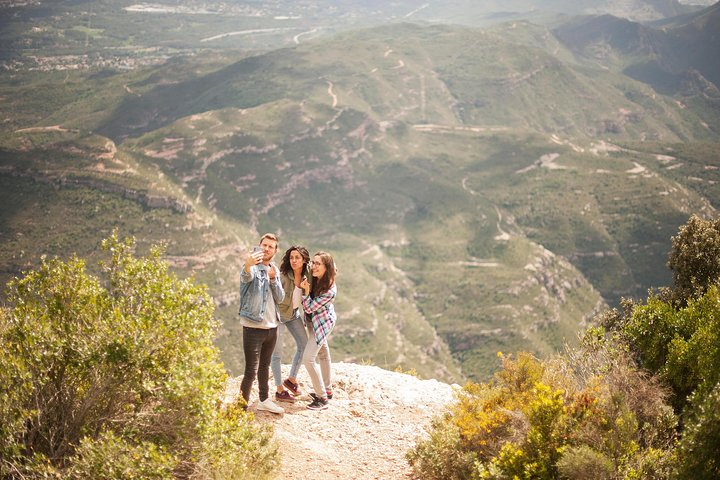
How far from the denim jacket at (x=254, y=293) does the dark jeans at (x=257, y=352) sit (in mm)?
523

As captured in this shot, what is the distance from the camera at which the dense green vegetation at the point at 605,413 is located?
33.6ft

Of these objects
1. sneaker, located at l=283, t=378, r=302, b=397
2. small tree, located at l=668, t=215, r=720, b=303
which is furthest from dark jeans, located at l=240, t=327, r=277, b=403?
small tree, located at l=668, t=215, r=720, b=303

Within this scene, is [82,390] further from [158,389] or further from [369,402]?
[369,402]

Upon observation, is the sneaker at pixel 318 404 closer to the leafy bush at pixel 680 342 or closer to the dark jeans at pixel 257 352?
the dark jeans at pixel 257 352

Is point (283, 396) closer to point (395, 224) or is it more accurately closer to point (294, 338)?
point (294, 338)

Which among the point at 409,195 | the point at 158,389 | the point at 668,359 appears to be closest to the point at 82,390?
the point at 158,389

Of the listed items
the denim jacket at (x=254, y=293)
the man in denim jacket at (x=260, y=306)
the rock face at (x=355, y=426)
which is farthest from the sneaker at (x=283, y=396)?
the denim jacket at (x=254, y=293)

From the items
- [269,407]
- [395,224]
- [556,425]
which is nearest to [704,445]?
[556,425]

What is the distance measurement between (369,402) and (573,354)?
6.70 metres

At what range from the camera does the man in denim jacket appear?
13.1m

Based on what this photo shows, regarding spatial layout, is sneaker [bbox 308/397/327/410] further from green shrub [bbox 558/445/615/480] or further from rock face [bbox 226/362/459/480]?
green shrub [bbox 558/445/615/480]

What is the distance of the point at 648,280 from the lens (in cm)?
15838

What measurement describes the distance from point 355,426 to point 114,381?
750 centimetres

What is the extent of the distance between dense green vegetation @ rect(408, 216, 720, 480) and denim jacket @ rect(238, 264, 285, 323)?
5.33 m
